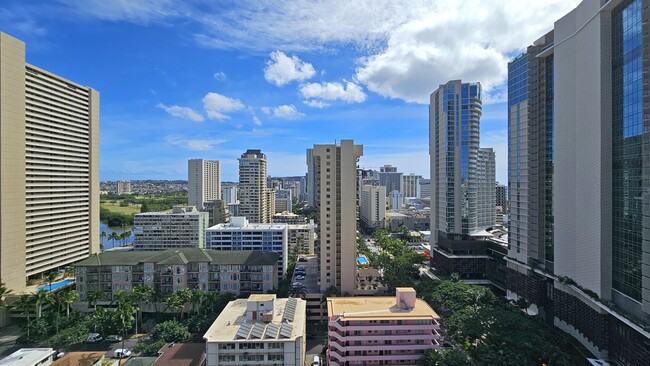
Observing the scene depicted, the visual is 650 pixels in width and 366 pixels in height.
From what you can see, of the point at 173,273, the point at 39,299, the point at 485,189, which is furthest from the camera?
the point at 485,189

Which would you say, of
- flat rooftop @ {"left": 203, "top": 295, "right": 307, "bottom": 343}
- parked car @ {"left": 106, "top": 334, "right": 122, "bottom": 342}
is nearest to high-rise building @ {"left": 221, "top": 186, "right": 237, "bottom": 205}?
parked car @ {"left": 106, "top": 334, "right": 122, "bottom": 342}

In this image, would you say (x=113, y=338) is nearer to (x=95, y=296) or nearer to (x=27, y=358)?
(x=95, y=296)

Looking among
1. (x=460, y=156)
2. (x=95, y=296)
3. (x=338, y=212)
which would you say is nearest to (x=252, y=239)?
(x=338, y=212)

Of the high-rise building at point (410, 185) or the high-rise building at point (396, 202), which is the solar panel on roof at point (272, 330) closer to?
the high-rise building at point (396, 202)

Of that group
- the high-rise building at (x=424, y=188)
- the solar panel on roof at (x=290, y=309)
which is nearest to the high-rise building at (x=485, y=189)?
the solar panel on roof at (x=290, y=309)

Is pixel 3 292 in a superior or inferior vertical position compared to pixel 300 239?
inferior

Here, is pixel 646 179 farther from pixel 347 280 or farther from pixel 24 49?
pixel 24 49

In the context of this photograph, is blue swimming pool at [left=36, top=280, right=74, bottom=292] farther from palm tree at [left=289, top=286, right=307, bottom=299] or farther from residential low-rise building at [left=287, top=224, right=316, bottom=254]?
residential low-rise building at [left=287, top=224, right=316, bottom=254]
